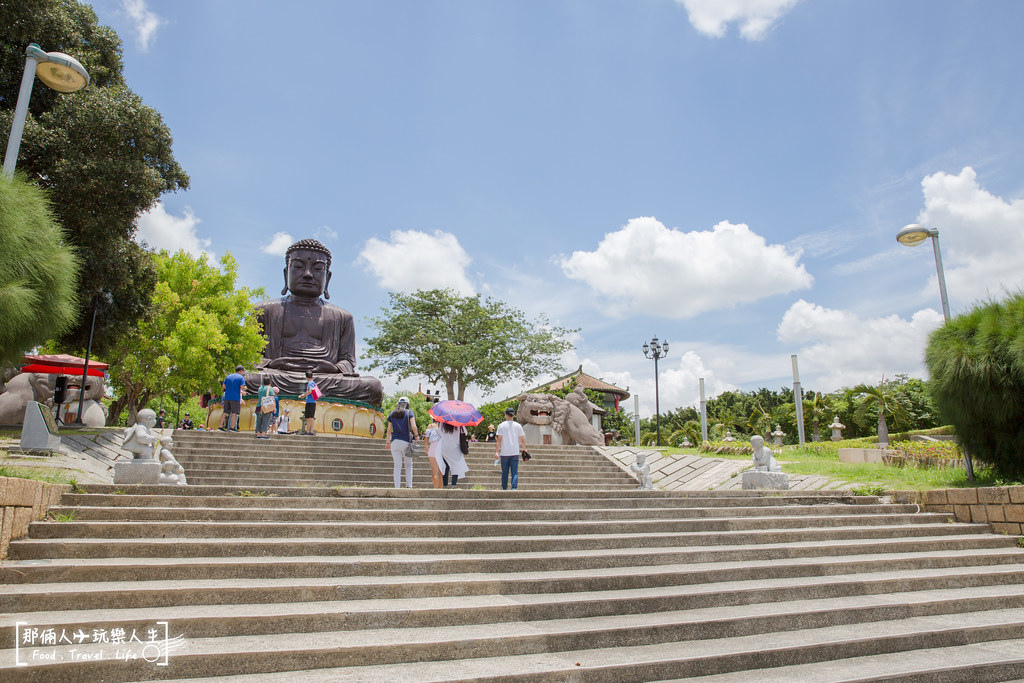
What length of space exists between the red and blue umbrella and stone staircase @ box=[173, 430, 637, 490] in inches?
101

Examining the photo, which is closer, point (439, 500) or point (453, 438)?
point (439, 500)

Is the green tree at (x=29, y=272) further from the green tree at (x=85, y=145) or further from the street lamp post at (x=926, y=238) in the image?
the street lamp post at (x=926, y=238)

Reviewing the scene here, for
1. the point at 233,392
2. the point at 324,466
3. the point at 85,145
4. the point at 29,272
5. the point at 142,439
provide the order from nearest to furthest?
the point at 29,272
the point at 142,439
the point at 85,145
the point at 324,466
the point at 233,392

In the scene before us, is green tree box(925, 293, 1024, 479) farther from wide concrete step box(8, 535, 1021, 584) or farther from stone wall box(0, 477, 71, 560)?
stone wall box(0, 477, 71, 560)

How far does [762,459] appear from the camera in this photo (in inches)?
404

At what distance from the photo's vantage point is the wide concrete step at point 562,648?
3285 millimetres

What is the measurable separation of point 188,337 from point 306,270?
3.88 metres

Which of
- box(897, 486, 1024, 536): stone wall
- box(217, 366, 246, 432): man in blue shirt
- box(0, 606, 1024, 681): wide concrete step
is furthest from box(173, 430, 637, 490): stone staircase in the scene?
box(0, 606, 1024, 681): wide concrete step

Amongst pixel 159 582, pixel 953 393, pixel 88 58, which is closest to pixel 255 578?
pixel 159 582

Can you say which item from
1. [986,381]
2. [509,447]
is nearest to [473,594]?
[509,447]

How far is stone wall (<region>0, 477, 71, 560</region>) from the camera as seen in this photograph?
4293mm

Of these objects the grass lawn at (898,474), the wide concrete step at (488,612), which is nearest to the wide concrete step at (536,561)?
the wide concrete step at (488,612)

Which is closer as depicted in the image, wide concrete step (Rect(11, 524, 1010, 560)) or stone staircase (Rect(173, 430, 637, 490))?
wide concrete step (Rect(11, 524, 1010, 560))

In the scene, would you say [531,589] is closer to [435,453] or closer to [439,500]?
[439,500]
